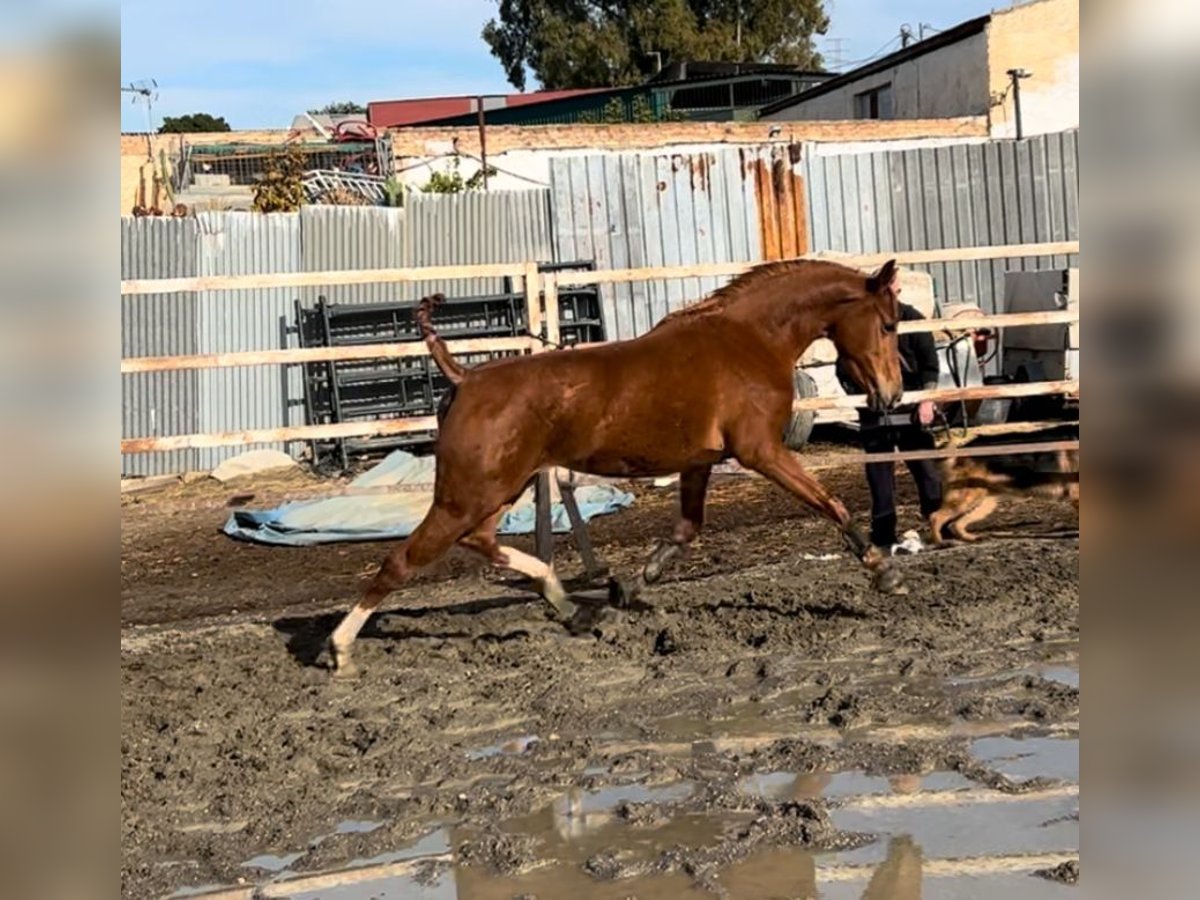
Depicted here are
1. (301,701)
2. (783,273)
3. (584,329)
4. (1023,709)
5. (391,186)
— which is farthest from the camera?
(391,186)

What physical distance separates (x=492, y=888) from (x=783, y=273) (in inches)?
155

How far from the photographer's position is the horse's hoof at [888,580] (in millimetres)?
7094

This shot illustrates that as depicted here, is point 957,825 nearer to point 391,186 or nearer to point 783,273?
point 783,273

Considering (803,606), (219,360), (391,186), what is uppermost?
(391,186)

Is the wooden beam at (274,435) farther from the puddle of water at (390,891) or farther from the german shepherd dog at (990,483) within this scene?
the puddle of water at (390,891)

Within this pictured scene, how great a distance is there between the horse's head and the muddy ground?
48.6 inches

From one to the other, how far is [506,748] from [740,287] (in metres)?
2.85

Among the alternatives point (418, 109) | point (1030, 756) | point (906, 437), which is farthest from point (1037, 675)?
point (418, 109)

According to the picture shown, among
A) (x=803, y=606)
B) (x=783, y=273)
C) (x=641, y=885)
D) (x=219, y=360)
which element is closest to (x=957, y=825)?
(x=641, y=885)

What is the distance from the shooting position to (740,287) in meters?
6.88

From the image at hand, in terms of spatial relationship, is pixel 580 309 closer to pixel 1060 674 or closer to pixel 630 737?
pixel 1060 674
